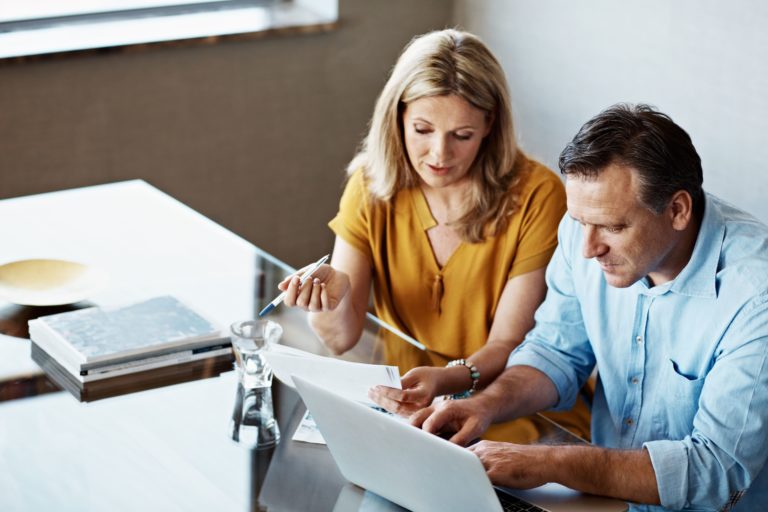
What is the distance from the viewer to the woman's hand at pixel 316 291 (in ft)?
6.72

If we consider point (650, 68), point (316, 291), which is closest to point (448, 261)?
point (316, 291)

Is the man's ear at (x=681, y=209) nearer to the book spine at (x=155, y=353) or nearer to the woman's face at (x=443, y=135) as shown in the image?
the woman's face at (x=443, y=135)

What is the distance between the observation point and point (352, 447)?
4.99 ft

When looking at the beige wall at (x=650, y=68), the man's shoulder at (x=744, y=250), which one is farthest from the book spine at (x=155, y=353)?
the beige wall at (x=650, y=68)

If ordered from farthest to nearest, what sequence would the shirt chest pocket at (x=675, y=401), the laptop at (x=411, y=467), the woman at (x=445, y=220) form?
1. the woman at (x=445, y=220)
2. the shirt chest pocket at (x=675, y=401)
3. the laptop at (x=411, y=467)

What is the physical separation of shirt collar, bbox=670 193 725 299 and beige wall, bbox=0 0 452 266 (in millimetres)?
2155

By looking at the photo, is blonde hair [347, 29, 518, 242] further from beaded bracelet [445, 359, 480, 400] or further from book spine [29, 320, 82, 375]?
book spine [29, 320, 82, 375]

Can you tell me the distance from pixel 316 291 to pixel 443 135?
1.41 feet

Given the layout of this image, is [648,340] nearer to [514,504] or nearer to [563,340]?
[563,340]

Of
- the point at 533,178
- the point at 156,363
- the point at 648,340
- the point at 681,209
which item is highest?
the point at 681,209

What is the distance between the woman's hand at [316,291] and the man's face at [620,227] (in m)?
0.53

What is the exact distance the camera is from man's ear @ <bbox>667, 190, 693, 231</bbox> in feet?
5.73

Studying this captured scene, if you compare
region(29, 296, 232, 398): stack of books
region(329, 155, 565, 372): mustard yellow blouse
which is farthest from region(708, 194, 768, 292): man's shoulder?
region(29, 296, 232, 398): stack of books

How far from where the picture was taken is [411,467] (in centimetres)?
144
